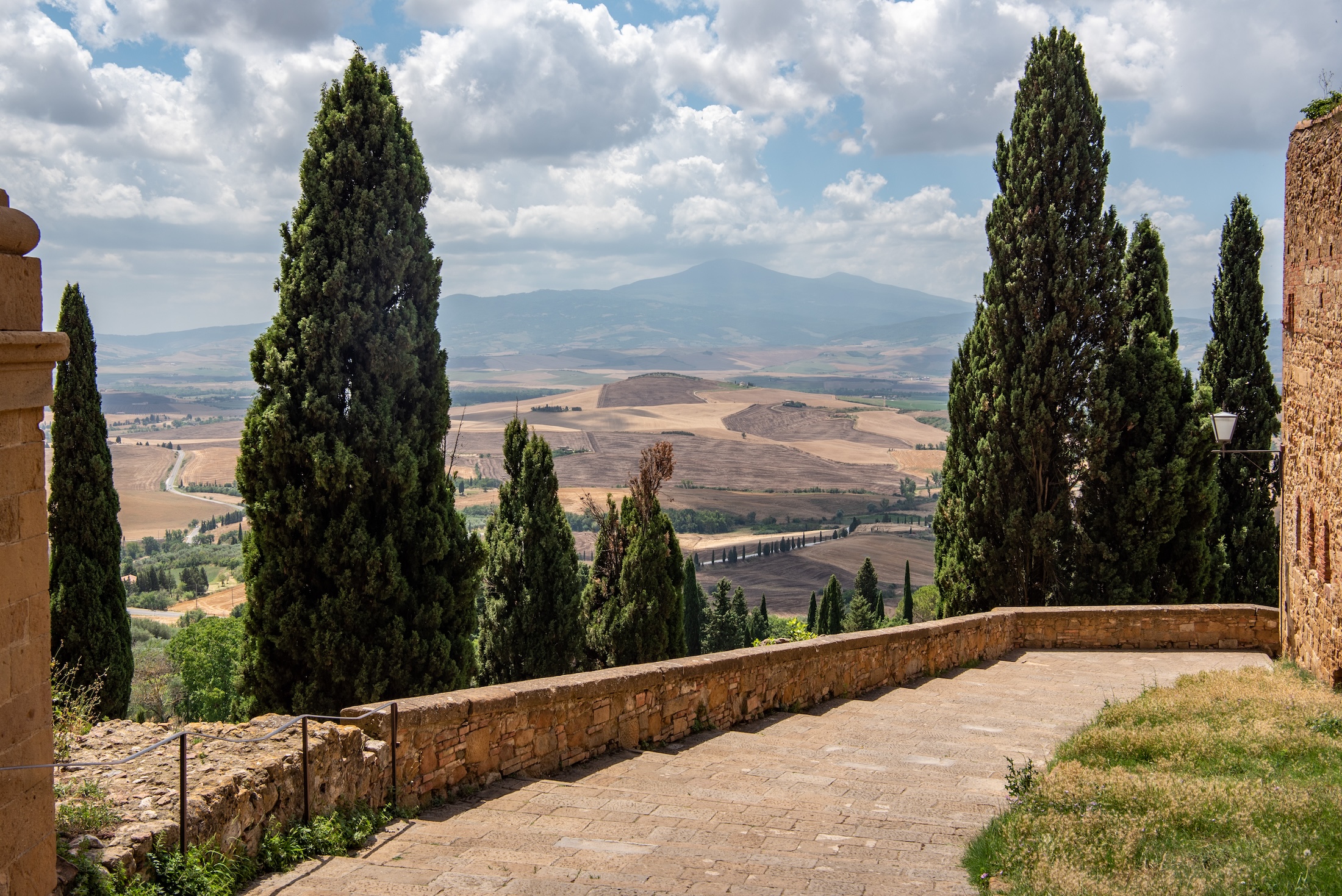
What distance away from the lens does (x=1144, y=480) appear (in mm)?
16938

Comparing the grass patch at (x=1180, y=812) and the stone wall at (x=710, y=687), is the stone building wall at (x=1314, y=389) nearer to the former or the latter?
the grass patch at (x=1180, y=812)

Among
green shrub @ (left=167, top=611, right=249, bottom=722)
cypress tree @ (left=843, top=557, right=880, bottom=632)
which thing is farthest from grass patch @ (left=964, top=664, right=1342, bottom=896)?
cypress tree @ (left=843, top=557, right=880, bottom=632)

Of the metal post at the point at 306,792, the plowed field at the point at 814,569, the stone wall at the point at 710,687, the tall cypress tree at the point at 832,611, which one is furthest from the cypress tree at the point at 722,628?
the metal post at the point at 306,792

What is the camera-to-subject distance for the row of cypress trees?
56.3 feet

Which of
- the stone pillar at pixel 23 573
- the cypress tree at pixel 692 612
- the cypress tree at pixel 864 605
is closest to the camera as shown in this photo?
the stone pillar at pixel 23 573

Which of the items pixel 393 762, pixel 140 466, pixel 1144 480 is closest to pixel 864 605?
pixel 1144 480

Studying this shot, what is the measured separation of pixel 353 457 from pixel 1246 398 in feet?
55.0

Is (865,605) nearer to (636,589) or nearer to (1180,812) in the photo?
(636,589)

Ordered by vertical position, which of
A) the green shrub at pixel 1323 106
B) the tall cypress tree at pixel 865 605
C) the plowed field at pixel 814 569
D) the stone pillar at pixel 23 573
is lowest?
the plowed field at pixel 814 569

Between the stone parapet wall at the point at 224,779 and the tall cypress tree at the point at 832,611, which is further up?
the stone parapet wall at the point at 224,779

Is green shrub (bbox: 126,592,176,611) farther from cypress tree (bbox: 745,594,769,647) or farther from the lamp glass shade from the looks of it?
the lamp glass shade

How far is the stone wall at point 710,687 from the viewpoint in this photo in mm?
6863

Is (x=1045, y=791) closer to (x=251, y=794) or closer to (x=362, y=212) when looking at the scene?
(x=251, y=794)

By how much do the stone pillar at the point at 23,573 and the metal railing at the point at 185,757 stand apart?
131 mm
